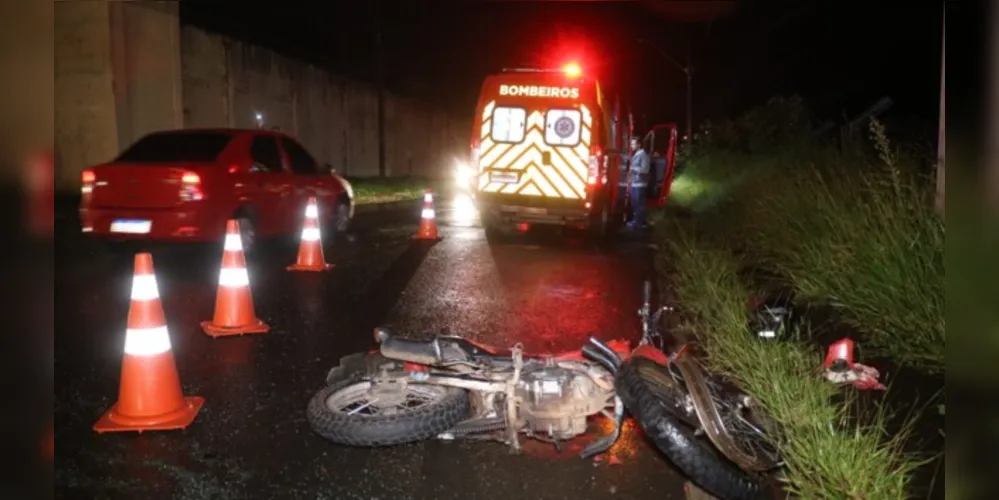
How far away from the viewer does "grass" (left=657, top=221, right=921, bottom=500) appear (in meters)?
3.17

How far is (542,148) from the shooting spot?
39.7 ft

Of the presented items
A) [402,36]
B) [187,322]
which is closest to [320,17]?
[402,36]

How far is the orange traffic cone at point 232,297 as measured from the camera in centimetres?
639

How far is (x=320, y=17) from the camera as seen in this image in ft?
92.3

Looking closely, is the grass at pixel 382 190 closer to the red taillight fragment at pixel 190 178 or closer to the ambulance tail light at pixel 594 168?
the ambulance tail light at pixel 594 168

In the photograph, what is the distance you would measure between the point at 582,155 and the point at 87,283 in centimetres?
675

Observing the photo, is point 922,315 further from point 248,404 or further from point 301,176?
point 301,176

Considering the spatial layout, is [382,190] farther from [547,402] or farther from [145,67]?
[547,402]

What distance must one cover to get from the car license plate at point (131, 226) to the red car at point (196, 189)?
0.04ft

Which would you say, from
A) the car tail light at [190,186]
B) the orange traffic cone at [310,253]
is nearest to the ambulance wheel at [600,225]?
the orange traffic cone at [310,253]

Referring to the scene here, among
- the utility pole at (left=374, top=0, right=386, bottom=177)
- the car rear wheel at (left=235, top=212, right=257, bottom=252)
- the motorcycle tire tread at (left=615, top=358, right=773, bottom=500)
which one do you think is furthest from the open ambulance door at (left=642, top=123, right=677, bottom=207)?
the utility pole at (left=374, top=0, right=386, bottom=177)

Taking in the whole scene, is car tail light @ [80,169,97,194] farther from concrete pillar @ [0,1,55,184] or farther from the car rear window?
concrete pillar @ [0,1,55,184]

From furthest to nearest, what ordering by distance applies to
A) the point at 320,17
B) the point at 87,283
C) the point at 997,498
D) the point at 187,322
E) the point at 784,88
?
the point at 320,17 → the point at 784,88 → the point at 87,283 → the point at 187,322 → the point at 997,498

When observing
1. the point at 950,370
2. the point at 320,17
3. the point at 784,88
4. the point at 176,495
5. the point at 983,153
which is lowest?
the point at 176,495
